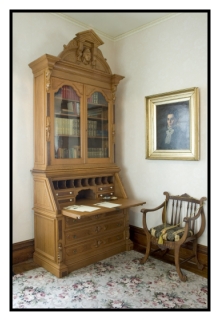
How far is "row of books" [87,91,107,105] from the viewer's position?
133 inches

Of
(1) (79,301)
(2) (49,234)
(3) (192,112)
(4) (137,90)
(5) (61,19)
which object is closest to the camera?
(1) (79,301)

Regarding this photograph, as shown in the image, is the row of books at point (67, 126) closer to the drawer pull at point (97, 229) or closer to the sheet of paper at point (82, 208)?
the sheet of paper at point (82, 208)

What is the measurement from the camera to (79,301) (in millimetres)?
2293

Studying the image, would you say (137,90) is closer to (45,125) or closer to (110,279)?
(45,125)

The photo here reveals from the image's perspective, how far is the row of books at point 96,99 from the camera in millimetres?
3383

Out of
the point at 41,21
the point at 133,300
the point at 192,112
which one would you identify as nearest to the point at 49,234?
the point at 133,300

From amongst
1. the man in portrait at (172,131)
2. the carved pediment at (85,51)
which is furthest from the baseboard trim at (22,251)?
the carved pediment at (85,51)

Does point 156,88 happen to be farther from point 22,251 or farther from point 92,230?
point 22,251

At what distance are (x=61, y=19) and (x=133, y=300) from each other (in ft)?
11.2

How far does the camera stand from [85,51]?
323 cm

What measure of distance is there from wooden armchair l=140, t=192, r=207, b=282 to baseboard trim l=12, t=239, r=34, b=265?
53.4 inches

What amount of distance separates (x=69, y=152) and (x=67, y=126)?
1.03 feet

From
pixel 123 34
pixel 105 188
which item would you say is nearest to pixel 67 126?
pixel 105 188

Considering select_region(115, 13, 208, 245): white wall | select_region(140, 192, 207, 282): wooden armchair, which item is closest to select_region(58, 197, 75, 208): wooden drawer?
select_region(140, 192, 207, 282): wooden armchair
